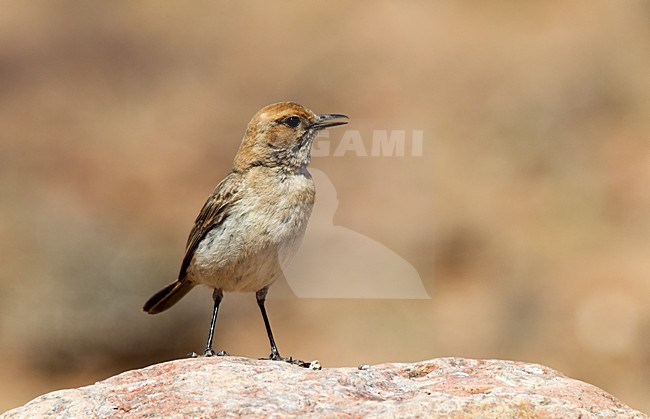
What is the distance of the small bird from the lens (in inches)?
242

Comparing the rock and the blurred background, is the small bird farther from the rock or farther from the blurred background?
the blurred background

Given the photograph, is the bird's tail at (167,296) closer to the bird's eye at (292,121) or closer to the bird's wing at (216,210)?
the bird's wing at (216,210)

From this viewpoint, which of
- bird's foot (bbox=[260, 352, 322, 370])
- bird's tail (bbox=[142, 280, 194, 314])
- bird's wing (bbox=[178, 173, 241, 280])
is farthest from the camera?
bird's tail (bbox=[142, 280, 194, 314])

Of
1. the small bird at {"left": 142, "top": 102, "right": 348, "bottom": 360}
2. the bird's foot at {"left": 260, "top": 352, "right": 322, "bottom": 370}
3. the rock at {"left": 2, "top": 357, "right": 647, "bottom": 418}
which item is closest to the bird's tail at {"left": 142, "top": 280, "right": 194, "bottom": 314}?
the small bird at {"left": 142, "top": 102, "right": 348, "bottom": 360}

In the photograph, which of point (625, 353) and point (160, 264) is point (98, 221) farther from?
point (625, 353)

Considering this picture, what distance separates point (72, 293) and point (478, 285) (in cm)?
520

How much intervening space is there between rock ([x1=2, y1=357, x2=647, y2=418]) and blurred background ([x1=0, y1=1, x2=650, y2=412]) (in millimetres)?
5110

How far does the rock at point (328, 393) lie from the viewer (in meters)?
4.51

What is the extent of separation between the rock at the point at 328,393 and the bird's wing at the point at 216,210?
132cm

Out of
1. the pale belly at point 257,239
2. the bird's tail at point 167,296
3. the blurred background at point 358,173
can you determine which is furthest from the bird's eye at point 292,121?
the blurred background at point 358,173

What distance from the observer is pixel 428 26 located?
16.0m

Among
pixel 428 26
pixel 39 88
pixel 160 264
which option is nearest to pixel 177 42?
pixel 39 88

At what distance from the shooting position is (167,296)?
277 inches

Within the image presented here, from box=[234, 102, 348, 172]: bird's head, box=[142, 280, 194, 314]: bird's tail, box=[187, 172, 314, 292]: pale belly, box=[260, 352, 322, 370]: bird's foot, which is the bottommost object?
box=[260, 352, 322, 370]: bird's foot
